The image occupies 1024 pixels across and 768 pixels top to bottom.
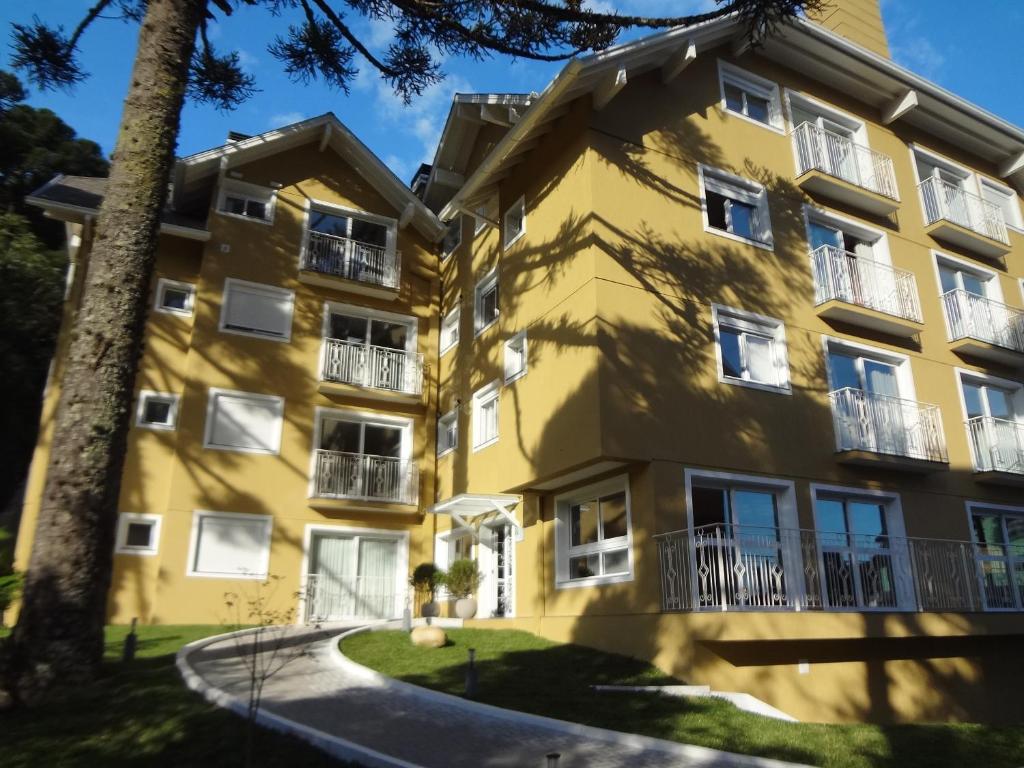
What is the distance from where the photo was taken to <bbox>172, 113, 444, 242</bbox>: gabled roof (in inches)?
751

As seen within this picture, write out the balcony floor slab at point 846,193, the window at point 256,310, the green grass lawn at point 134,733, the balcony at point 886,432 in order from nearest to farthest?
the green grass lawn at point 134,733, the balcony at point 886,432, the balcony floor slab at point 846,193, the window at point 256,310

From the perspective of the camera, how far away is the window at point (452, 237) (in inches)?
810

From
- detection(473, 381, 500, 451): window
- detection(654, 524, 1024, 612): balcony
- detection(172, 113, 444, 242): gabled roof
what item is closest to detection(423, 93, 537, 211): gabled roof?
detection(172, 113, 444, 242): gabled roof

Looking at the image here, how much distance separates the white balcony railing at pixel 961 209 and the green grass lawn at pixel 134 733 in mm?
17377

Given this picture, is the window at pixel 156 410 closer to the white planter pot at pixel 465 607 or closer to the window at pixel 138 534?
the window at pixel 138 534

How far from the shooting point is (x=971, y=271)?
1847 centimetres

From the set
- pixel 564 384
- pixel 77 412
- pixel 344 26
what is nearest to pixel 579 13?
pixel 344 26

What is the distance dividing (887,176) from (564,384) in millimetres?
9722

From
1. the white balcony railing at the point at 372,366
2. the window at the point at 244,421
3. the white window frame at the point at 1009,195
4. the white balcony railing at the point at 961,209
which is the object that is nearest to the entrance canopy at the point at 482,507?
the white balcony railing at the point at 372,366

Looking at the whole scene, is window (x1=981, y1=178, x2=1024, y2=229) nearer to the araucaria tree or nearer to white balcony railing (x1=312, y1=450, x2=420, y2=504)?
the araucaria tree

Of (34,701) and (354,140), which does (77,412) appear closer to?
(34,701)

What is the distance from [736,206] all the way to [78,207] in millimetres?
14826

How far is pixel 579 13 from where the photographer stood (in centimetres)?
1195

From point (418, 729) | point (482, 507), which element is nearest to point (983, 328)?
point (482, 507)
